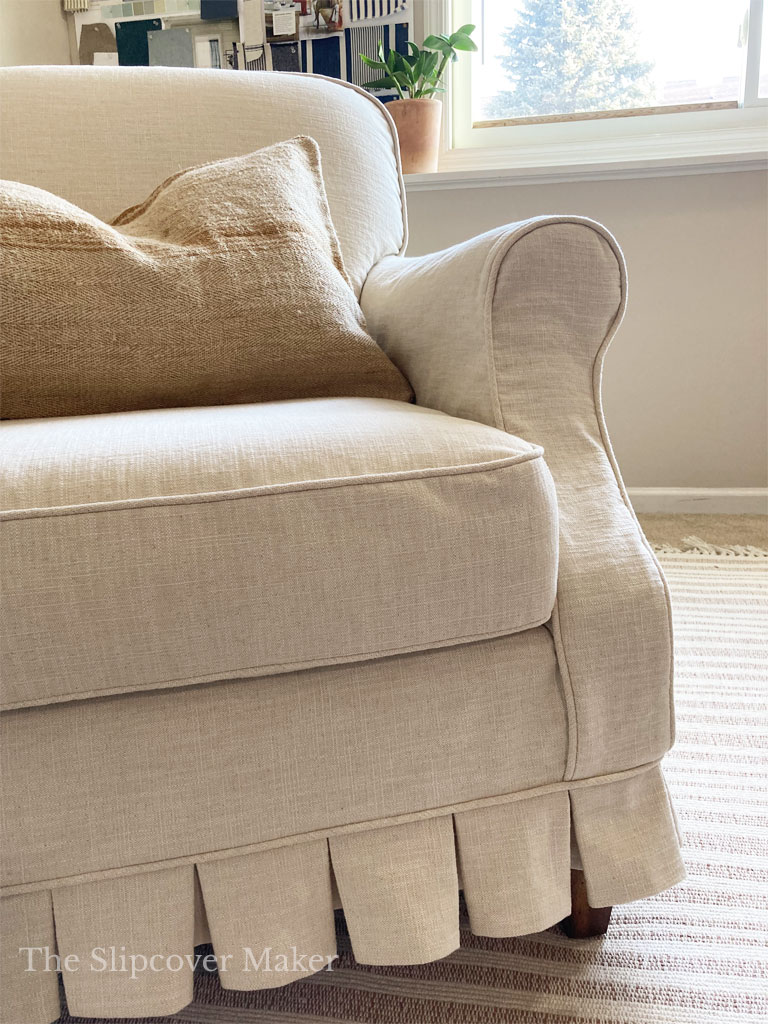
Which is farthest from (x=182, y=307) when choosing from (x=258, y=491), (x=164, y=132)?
(x=164, y=132)

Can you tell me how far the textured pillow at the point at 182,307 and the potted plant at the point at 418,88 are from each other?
1082mm

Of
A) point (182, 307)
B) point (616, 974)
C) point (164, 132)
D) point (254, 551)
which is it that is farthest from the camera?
point (164, 132)

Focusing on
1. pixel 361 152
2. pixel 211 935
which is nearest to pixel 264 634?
pixel 211 935

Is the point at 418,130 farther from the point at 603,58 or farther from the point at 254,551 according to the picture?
the point at 254,551

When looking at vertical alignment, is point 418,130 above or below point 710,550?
above

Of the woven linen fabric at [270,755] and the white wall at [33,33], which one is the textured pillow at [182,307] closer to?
the woven linen fabric at [270,755]

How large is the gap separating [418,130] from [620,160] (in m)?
0.48

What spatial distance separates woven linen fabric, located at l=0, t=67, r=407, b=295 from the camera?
1091mm

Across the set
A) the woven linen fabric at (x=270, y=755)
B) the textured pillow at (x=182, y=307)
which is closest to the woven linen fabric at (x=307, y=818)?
the woven linen fabric at (x=270, y=755)

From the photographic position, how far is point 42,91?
1.11m

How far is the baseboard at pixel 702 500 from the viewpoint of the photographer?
200 cm

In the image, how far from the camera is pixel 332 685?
0.62 metres

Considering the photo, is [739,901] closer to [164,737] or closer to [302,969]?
[302,969]

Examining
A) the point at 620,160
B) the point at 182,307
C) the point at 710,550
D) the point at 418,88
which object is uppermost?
the point at 418,88
